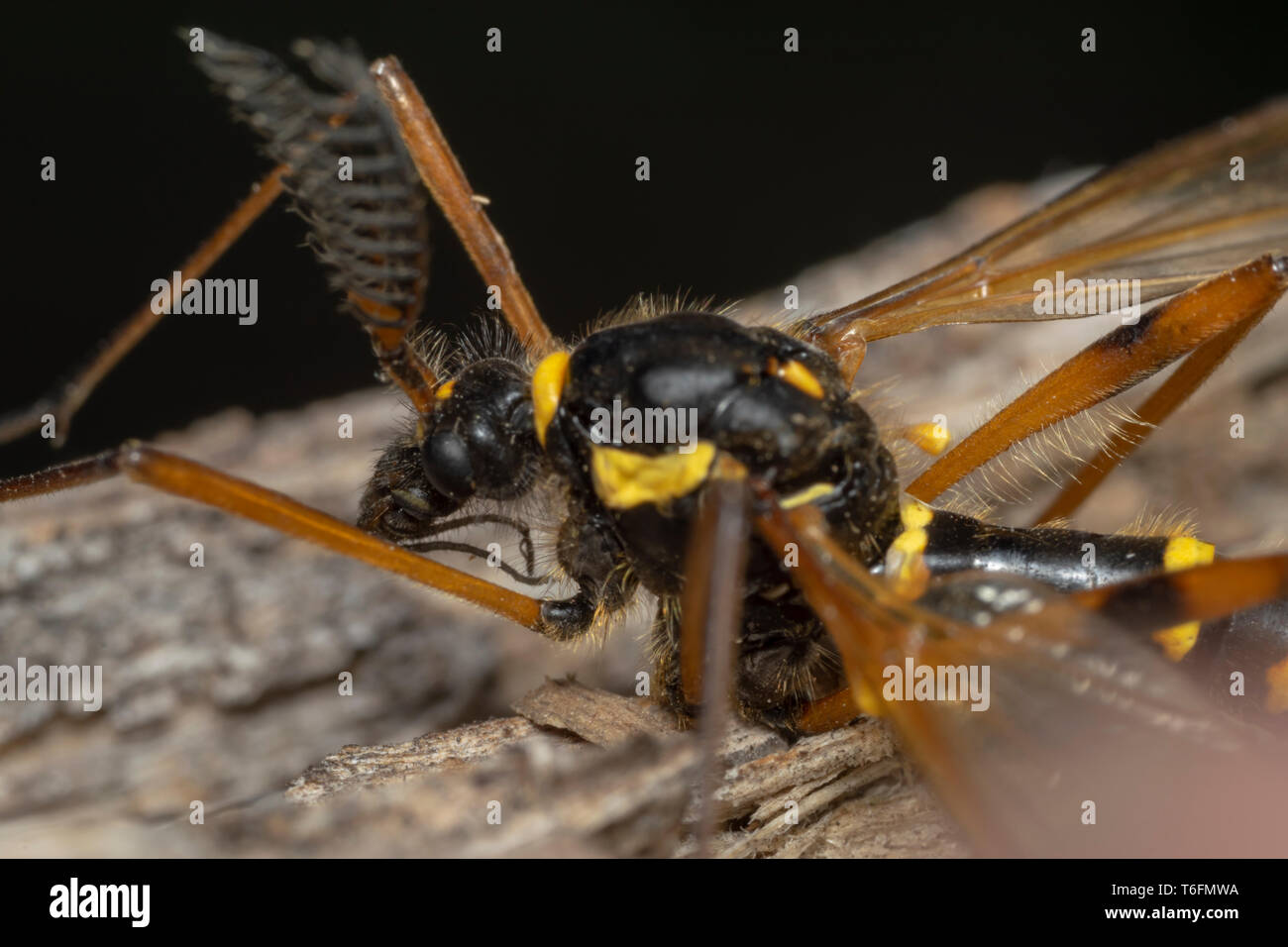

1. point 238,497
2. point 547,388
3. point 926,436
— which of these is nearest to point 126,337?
point 238,497

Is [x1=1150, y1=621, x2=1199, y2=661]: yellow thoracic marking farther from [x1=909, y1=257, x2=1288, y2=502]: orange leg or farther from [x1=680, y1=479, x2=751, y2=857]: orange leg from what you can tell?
[x1=680, y1=479, x2=751, y2=857]: orange leg

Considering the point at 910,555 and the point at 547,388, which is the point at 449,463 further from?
the point at 910,555

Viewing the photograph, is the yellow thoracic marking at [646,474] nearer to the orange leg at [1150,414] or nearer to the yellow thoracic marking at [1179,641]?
the yellow thoracic marking at [1179,641]

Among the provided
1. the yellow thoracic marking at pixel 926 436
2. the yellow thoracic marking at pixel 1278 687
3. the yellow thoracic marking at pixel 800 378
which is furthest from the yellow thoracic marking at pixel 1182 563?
the yellow thoracic marking at pixel 800 378

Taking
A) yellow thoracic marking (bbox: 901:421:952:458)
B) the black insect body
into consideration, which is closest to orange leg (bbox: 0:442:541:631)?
the black insect body

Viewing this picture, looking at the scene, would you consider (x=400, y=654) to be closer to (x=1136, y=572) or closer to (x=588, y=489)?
(x=588, y=489)

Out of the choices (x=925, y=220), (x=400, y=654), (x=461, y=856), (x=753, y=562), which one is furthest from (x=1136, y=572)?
(x=925, y=220)
